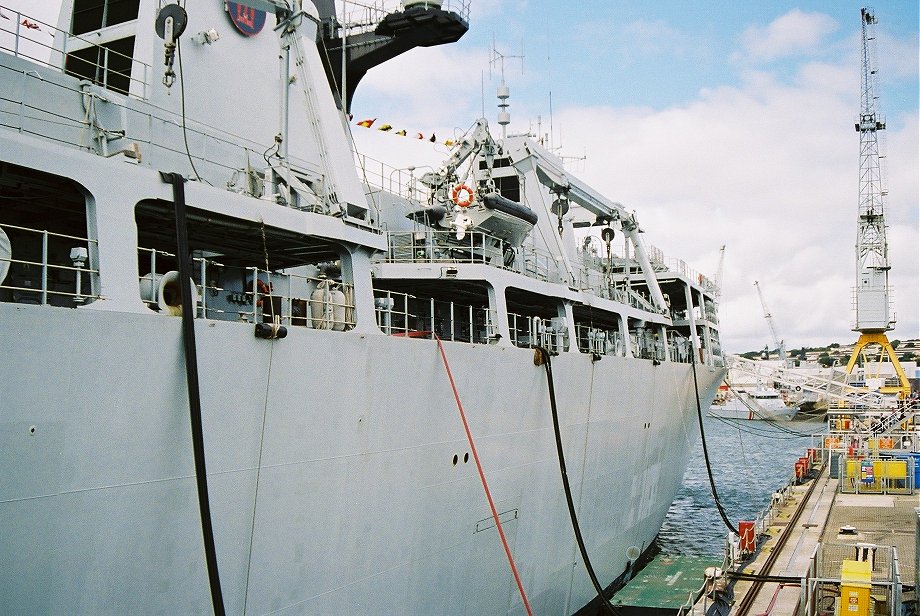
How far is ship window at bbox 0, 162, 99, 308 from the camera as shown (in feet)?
23.0

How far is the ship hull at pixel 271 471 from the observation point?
602cm

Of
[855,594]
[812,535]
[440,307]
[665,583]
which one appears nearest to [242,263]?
[440,307]

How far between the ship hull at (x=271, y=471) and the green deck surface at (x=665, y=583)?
4349 mm

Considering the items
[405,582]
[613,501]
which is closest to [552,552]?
[613,501]

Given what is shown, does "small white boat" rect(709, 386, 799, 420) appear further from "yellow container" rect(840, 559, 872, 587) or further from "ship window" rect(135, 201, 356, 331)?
"ship window" rect(135, 201, 356, 331)

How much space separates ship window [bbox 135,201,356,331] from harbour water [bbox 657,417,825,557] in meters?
18.0

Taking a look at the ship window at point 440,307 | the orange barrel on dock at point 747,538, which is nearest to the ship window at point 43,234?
the ship window at point 440,307

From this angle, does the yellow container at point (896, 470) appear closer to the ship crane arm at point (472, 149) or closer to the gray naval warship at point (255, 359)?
the gray naval warship at point (255, 359)

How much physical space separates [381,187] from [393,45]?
142 inches

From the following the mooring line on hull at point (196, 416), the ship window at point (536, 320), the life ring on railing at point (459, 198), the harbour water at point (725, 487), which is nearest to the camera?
the mooring line on hull at point (196, 416)

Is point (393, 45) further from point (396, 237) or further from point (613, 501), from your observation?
point (613, 501)

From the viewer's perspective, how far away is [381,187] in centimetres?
1480

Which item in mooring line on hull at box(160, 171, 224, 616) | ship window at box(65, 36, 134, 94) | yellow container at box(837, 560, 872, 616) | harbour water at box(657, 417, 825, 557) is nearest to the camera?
mooring line on hull at box(160, 171, 224, 616)

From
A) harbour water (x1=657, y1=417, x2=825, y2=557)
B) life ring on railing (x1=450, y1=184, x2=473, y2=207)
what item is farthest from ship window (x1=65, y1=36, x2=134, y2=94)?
harbour water (x1=657, y1=417, x2=825, y2=557)
